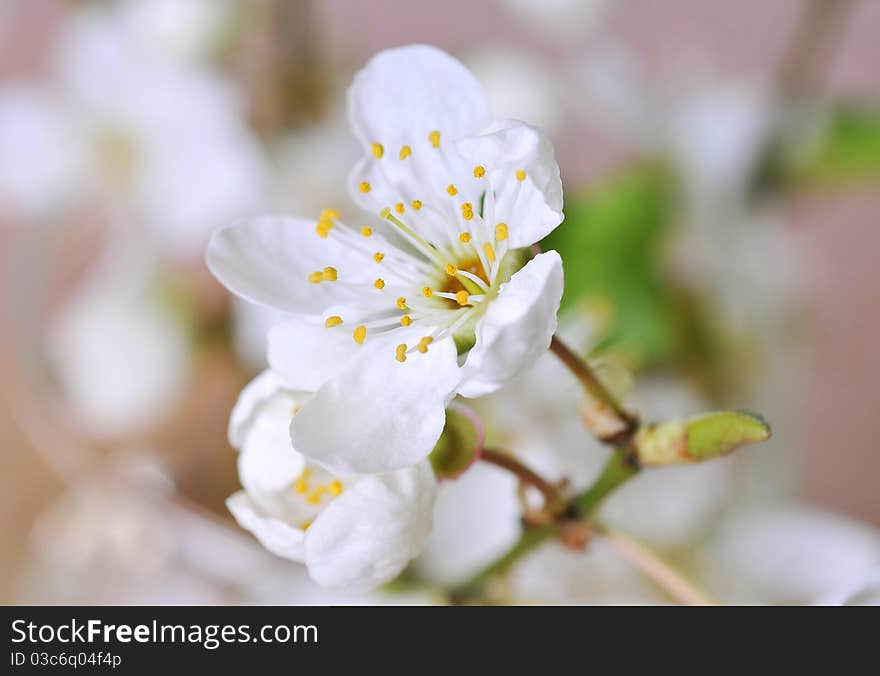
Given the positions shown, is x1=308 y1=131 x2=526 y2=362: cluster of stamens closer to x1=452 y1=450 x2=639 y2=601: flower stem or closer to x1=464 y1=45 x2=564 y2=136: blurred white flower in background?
x1=452 y1=450 x2=639 y2=601: flower stem

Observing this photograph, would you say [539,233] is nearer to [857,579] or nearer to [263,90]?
[857,579]

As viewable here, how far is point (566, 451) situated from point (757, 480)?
155mm

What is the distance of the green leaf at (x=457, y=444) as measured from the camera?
0.77 ft

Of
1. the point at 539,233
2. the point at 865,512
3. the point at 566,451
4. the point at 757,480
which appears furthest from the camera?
the point at 865,512

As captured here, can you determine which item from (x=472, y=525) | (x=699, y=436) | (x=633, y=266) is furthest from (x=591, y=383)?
(x=633, y=266)

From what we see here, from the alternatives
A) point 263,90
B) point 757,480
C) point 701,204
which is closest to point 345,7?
point 263,90

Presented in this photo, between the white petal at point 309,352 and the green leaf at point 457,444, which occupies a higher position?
the white petal at point 309,352

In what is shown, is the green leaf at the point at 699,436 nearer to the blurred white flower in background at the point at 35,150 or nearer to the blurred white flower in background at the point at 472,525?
the blurred white flower in background at the point at 472,525

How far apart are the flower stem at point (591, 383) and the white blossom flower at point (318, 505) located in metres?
0.04

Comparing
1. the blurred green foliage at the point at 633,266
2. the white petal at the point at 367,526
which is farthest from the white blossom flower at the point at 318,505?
the blurred green foliage at the point at 633,266

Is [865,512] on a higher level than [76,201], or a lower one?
lower

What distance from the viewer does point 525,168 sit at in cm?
22

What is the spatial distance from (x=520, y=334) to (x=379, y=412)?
4cm

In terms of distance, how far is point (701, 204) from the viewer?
0.54 meters
